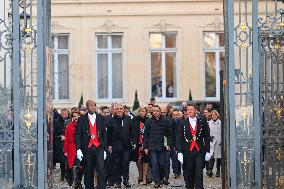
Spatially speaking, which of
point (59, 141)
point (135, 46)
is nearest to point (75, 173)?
point (59, 141)

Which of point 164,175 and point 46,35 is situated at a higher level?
point 46,35

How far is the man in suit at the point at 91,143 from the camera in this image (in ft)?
51.3

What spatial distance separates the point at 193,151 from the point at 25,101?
367 cm

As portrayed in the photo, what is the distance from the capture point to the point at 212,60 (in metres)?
33.1

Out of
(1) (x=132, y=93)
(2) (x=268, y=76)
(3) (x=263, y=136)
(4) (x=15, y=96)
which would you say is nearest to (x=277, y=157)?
(3) (x=263, y=136)

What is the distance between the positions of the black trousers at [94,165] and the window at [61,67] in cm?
1709

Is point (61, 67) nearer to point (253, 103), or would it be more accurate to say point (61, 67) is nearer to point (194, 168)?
point (194, 168)

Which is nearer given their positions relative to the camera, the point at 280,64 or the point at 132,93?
the point at 280,64

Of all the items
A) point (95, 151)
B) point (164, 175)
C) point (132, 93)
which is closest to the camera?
point (95, 151)

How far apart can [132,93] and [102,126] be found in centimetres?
1660

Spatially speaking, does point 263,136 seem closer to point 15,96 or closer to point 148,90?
point 15,96

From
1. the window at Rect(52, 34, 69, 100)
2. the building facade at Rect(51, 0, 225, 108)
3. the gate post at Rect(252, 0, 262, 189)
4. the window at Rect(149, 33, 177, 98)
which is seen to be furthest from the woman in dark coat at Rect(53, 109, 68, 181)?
the window at Rect(149, 33, 177, 98)

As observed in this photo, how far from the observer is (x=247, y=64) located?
1373 cm

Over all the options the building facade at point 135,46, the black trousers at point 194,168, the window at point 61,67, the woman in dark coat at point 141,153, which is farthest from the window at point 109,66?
the black trousers at point 194,168
